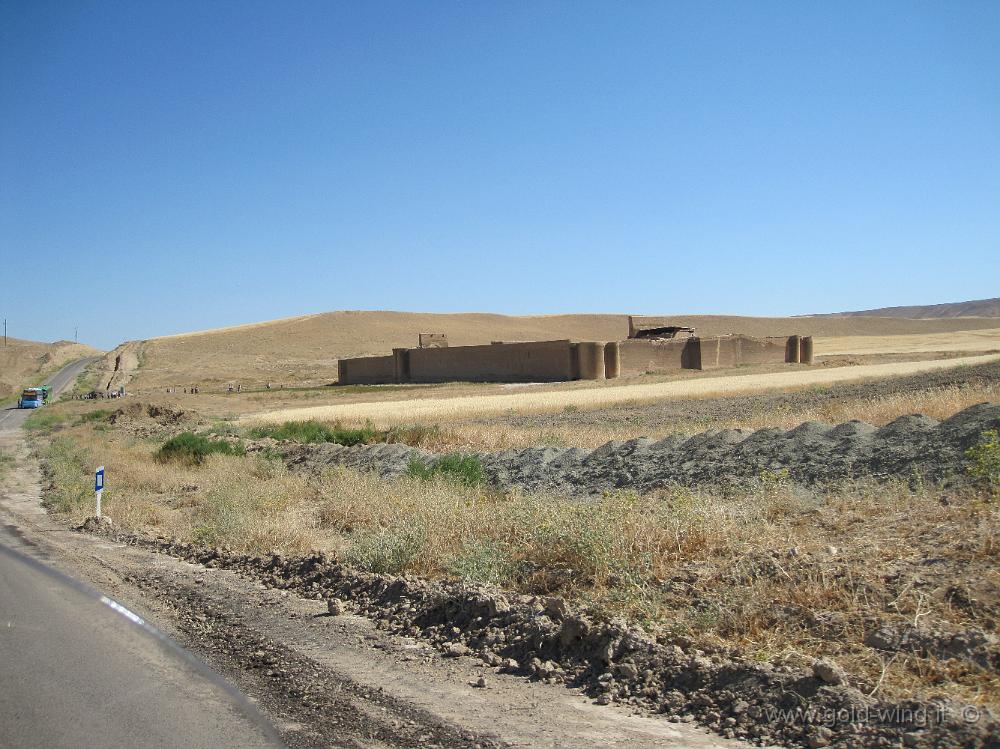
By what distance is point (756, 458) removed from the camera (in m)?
12.7

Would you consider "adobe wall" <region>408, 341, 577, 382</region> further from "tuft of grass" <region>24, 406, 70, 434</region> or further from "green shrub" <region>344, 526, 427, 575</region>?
"green shrub" <region>344, 526, 427, 575</region>

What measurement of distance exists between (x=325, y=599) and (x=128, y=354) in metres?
107

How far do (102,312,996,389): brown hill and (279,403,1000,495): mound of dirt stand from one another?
67.8 meters

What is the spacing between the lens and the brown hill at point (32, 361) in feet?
302

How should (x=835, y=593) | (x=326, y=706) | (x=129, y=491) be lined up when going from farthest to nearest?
(x=129, y=491)
(x=835, y=593)
(x=326, y=706)

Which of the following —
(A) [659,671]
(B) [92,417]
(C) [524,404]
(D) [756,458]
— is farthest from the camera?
(B) [92,417]

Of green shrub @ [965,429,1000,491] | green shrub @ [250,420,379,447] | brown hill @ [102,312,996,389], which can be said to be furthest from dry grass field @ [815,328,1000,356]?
green shrub @ [965,429,1000,491]

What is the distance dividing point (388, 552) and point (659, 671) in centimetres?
427

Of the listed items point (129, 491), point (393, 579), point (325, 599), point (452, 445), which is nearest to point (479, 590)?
point (393, 579)

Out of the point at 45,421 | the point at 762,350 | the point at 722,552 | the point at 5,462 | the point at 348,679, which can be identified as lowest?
the point at 5,462

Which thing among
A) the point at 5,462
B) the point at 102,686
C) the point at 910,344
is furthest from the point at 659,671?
the point at 910,344

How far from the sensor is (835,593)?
21.2 feet

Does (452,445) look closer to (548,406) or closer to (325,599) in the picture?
(325,599)

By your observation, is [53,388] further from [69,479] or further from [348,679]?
[348,679]
